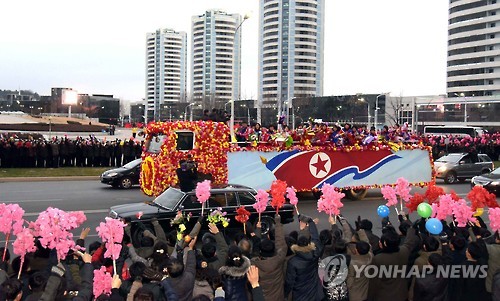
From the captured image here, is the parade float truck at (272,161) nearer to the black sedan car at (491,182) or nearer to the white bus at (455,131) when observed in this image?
the black sedan car at (491,182)

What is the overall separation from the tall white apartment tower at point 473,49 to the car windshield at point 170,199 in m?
97.0

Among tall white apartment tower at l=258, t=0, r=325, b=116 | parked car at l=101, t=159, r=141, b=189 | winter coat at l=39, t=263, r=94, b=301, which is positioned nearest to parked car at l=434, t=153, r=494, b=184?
parked car at l=101, t=159, r=141, b=189

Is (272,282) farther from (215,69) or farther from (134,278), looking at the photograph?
(215,69)

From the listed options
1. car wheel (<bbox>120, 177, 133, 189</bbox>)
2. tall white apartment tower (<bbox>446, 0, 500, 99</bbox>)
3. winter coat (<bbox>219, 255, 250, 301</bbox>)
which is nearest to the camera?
winter coat (<bbox>219, 255, 250, 301</bbox>)

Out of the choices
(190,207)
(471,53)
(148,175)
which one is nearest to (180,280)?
(190,207)

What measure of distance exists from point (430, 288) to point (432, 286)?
0.11 ft

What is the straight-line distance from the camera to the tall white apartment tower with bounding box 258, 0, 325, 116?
155 m

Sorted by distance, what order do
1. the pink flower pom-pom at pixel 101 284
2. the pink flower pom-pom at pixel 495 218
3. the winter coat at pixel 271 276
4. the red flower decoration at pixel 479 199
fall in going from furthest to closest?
the red flower decoration at pixel 479 199 → the pink flower pom-pom at pixel 495 218 → the winter coat at pixel 271 276 → the pink flower pom-pom at pixel 101 284

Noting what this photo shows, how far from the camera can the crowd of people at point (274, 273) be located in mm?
5762

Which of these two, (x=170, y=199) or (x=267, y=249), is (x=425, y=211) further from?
(x=170, y=199)

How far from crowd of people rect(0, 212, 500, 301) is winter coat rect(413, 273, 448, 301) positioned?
11 millimetres

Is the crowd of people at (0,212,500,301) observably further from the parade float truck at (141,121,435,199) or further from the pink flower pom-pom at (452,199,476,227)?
the parade float truck at (141,121,435,199)

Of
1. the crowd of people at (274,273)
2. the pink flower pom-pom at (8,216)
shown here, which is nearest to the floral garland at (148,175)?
the crowd of people at (274,273)

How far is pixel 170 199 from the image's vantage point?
1271 cm
